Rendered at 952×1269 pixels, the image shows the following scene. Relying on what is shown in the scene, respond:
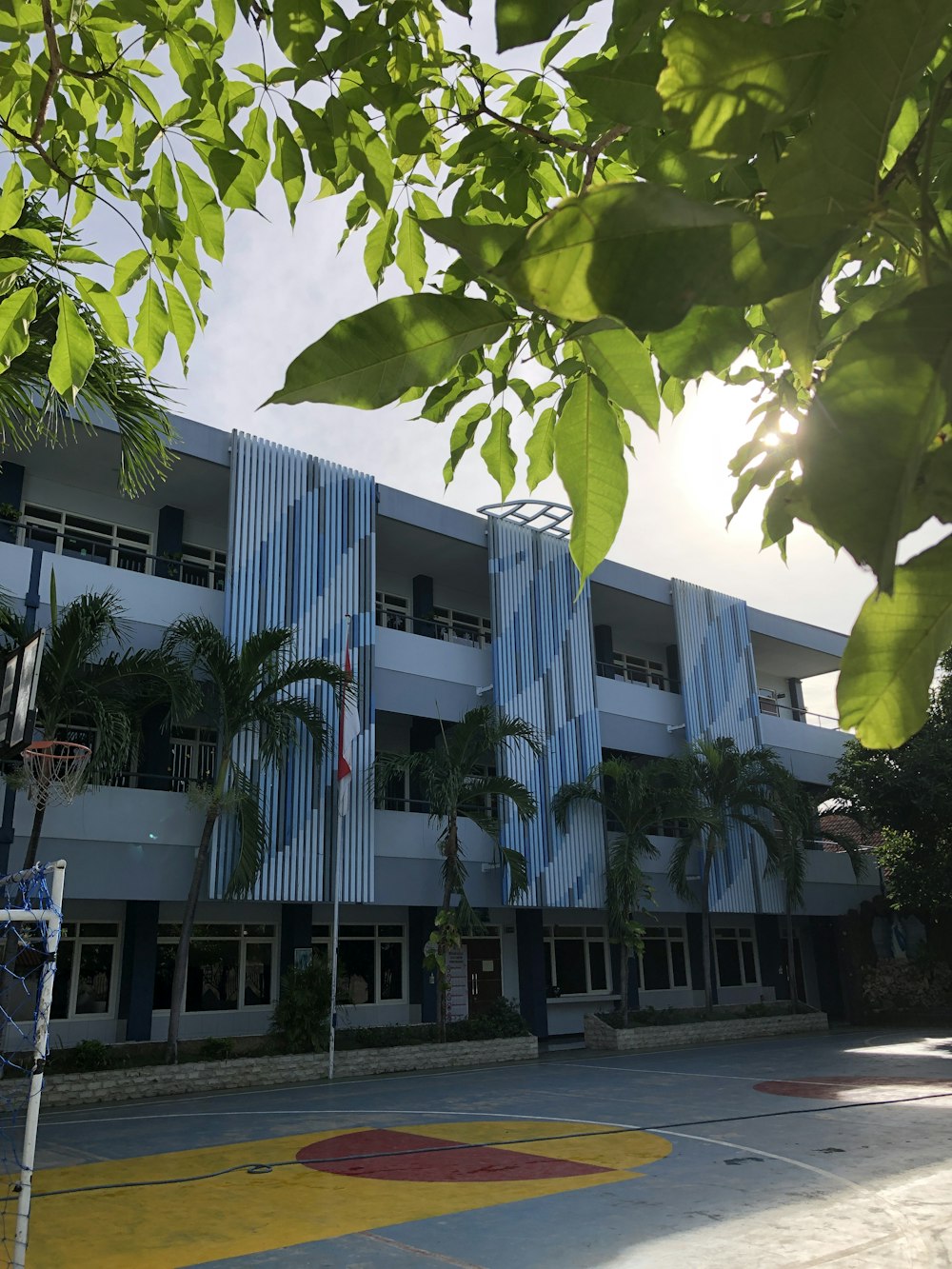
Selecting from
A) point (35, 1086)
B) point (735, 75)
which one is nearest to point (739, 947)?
point (35, 1086)

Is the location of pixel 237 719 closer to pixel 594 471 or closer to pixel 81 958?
pixel 81 958

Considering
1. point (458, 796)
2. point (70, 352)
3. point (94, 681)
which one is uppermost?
point (94, 681)

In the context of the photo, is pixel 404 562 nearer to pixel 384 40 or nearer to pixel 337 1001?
pixel 337 1001

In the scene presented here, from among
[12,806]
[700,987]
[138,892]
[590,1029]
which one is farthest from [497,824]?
[700,987]

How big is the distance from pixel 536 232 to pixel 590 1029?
68.7 feet

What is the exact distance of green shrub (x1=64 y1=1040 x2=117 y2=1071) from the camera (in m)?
13.2

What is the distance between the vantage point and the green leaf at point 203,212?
89.1 inches

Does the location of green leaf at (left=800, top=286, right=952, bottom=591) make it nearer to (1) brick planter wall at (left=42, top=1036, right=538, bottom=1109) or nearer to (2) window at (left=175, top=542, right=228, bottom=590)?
(1) brick planter wall at (left=42, top=1036, right=538, bottom=1109)

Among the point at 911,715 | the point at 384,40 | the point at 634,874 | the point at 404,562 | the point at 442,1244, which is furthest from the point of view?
the point at 404,562

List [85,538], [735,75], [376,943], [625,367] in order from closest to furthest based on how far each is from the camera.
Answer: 1. [735,75]
2. [625,367]
3. [85,538]
4. [376,943]

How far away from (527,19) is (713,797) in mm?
21434

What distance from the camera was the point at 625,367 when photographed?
2.96 feet

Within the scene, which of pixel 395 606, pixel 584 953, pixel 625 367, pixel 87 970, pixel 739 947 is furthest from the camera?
pixel 739 947

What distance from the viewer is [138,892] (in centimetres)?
1459
